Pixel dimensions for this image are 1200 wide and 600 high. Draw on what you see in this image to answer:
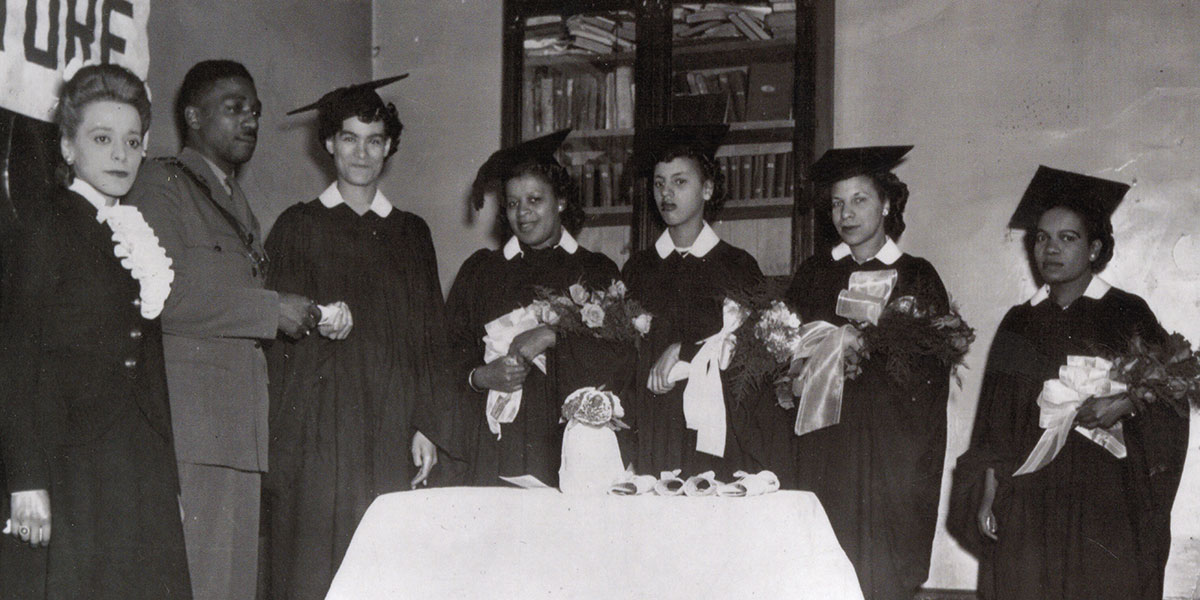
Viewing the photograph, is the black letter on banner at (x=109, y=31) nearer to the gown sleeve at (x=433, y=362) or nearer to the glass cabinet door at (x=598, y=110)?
the gown sleeve at (x=433, y=362)

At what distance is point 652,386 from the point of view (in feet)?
12.3

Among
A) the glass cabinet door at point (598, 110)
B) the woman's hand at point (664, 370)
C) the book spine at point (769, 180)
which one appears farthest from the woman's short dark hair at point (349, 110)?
the book spine at point (769, 180)

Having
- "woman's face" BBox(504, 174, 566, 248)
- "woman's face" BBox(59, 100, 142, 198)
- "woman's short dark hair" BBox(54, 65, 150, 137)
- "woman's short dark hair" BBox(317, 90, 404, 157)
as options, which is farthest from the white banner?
"woman's face" BBox(504, 174, 566, 248)

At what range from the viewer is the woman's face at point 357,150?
3.83 meters

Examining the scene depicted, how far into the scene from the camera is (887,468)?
12.3ft

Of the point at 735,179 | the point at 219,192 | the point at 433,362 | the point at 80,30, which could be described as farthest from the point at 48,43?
the point at 735,179

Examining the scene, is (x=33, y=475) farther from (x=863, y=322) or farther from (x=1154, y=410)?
(x=1154, y=410)

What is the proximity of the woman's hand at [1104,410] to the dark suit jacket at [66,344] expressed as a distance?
9.35 ft

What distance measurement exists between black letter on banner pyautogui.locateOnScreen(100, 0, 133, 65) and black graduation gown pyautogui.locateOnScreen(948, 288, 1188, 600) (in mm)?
3244

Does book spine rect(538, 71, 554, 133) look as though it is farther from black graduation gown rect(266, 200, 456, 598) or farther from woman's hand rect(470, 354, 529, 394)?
woman's hand rect(470, 354, 529, 394)

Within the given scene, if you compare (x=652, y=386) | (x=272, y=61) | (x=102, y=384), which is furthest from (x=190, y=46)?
(x=652, y=386)

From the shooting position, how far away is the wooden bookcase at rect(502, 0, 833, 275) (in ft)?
16.7

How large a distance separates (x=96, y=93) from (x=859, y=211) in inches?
96.9

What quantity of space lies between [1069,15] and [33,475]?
441cm
